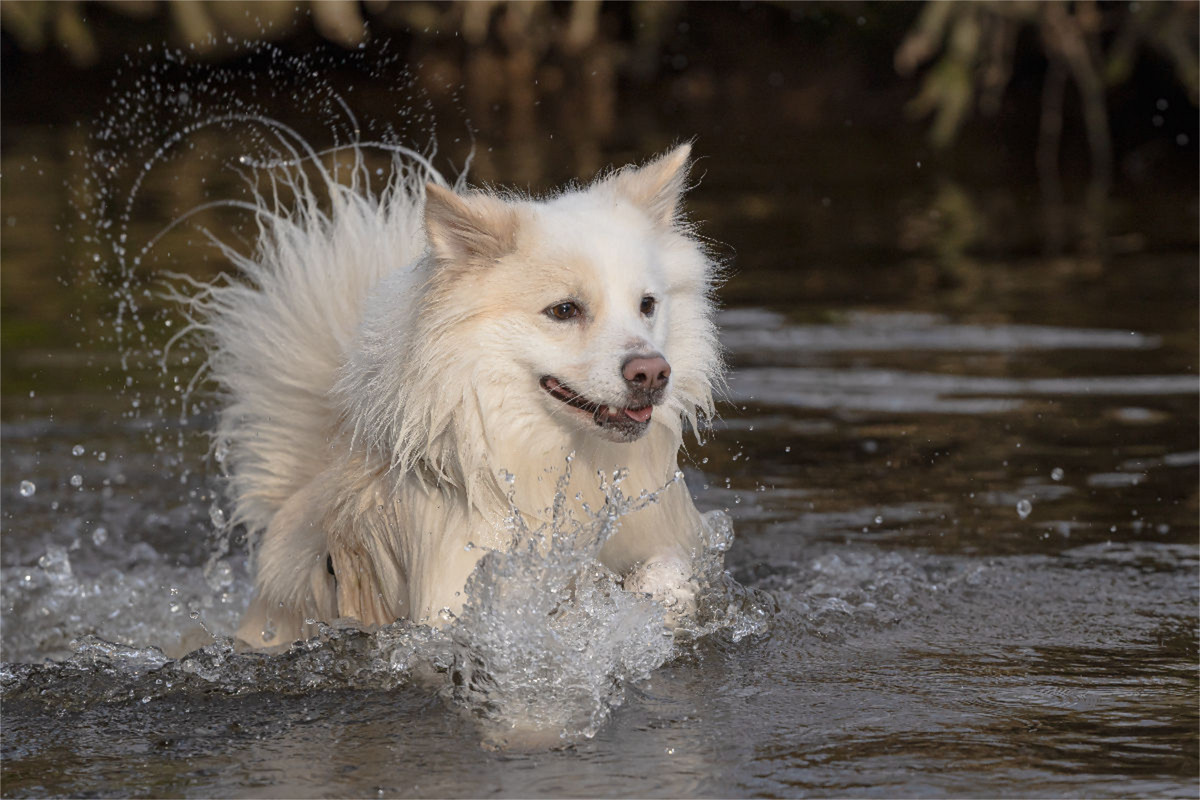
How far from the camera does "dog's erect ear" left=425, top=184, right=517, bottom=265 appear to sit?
3.64 m

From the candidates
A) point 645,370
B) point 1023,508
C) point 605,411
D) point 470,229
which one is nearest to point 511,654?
point 605,411

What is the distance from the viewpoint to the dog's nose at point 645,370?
11.6ft

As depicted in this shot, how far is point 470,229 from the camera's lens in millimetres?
3676

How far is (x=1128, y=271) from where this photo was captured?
9.12 meters

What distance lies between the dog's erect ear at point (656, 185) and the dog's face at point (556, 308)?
0.20m

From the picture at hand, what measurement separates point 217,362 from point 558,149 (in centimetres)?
967

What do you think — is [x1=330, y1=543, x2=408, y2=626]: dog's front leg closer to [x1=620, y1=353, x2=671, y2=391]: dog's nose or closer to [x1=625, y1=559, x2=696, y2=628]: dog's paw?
[x1=625, y1=559, x2=696, y2=628]: dog's paw

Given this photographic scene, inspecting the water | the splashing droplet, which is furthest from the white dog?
the splashing droplet

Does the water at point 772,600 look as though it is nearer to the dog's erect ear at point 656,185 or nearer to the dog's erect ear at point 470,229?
the dog's erect ear at point 656,185

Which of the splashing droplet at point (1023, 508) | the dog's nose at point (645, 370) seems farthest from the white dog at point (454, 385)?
the splashing droplet at point (1023, 508)

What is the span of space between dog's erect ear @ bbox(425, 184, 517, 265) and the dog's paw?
90 centimetres

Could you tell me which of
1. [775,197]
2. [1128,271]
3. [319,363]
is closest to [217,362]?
[319,363]

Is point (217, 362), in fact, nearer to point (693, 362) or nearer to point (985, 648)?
point (693, 362)

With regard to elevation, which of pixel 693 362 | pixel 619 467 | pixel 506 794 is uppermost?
pixel 693 362
